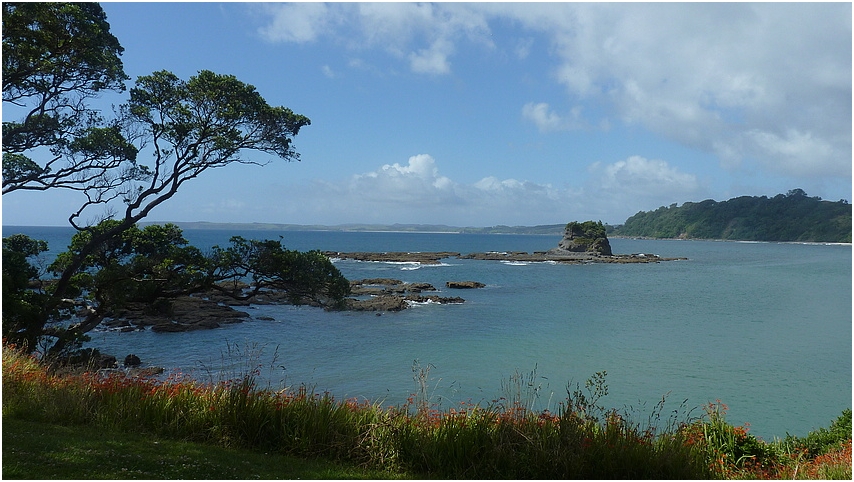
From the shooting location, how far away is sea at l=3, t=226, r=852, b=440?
52.4ft

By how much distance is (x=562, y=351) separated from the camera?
23.2m

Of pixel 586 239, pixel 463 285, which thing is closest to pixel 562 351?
pixel 463 285

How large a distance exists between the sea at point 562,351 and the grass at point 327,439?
846 millimetres

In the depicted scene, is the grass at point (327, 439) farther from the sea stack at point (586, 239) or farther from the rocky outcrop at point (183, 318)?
the sea stack at point (586, 239)

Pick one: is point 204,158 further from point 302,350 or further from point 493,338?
point 493,338

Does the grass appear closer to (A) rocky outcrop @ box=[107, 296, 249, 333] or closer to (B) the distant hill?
(A) rocky outcrop @ box=[107, 296, 249, 333]

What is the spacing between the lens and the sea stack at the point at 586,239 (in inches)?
3762

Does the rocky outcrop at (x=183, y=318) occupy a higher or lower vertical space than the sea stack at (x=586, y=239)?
lower

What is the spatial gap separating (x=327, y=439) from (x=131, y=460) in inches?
86.0

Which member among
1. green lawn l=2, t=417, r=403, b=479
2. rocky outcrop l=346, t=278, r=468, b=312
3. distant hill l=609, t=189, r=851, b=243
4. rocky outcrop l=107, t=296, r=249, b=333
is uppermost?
distant hill l=609, t=189, r=851, b=243

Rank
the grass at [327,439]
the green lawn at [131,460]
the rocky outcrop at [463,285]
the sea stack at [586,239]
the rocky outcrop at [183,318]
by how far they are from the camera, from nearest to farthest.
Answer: the green lawn at [131,460], the grass at [327,439], the rocky outcrop at [183,318], the rocky outcrop at [463,285], the sea stack at [586,239]

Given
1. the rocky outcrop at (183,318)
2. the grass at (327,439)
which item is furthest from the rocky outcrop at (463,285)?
the grass at (327,439)

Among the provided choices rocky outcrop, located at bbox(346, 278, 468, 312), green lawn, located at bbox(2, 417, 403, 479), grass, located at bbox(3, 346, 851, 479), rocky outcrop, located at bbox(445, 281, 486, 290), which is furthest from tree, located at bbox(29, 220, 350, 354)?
rocky outcrop, located at bbox(445, 281, 486, 290)

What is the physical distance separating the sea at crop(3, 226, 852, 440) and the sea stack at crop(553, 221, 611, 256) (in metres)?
51.8
